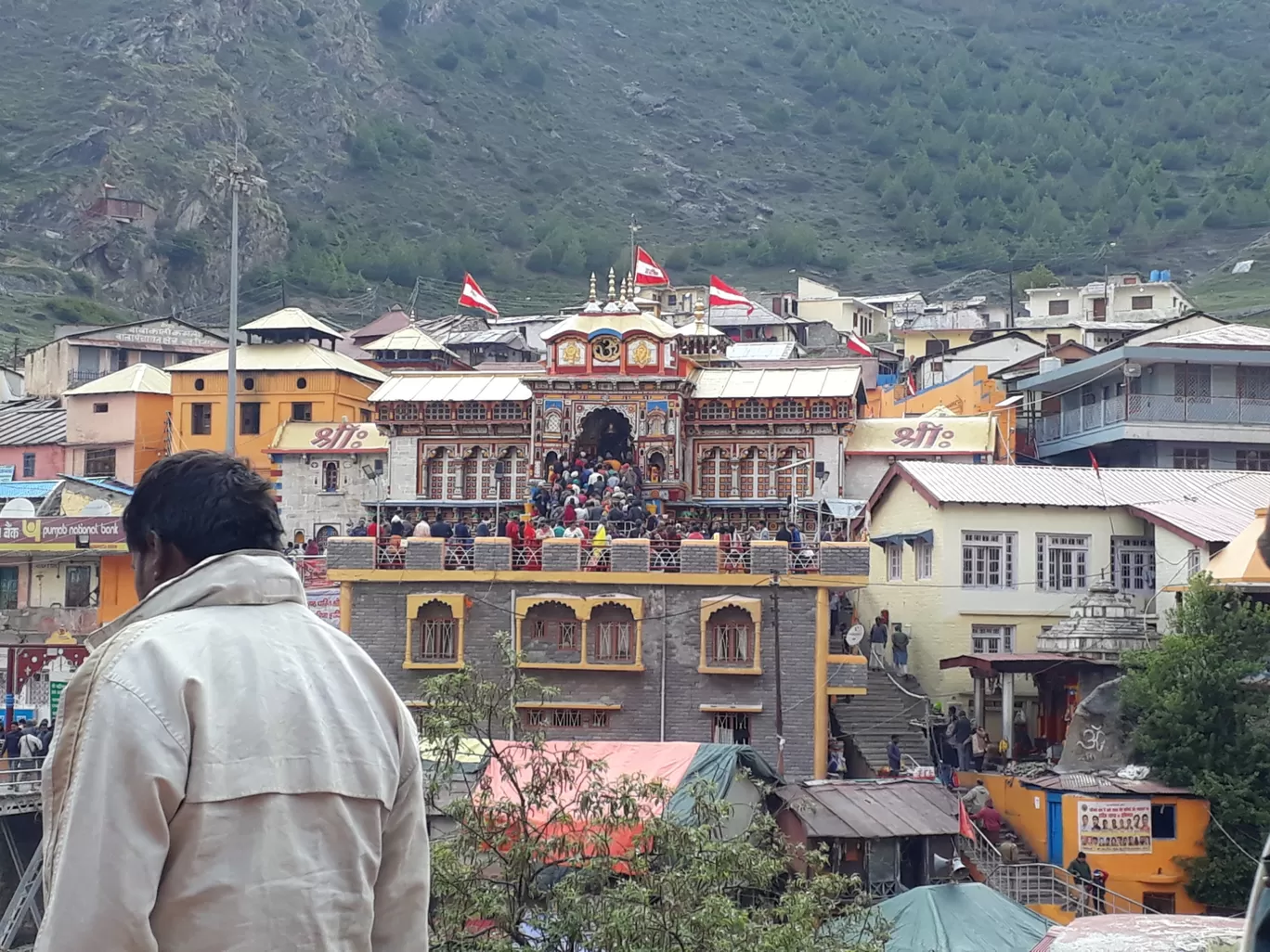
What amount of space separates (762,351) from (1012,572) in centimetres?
2598

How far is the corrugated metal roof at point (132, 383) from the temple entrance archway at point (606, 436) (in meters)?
14.6

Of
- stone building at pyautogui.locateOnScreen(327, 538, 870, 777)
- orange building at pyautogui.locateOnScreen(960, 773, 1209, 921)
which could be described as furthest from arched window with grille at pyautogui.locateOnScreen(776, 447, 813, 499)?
orange building at pyautogui.locateOnScreen(960, 773, 1209, 921)

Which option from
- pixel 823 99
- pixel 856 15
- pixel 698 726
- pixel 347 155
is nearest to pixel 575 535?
pixel 698 726

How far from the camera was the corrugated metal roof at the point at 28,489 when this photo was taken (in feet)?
165

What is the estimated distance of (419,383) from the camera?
48.4 metres

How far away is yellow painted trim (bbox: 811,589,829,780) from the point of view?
3462 cm

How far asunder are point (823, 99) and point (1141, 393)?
12794 cm

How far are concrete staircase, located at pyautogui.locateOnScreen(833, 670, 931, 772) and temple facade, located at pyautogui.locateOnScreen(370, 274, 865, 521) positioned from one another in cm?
800

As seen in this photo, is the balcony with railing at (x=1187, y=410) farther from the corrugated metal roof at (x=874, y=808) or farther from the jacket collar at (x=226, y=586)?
the jacket collar at (x=226, y=586)

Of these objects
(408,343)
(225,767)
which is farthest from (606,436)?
(225,767)

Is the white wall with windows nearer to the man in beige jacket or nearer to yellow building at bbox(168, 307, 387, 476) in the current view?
yellow building at bbox(168, 307, 387, 476)

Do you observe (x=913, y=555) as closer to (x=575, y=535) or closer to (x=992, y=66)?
(x=575, y=535)

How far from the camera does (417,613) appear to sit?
119ft

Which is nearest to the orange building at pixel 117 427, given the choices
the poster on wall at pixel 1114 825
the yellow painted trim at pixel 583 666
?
the yellow painted trim at pixel 583 666
